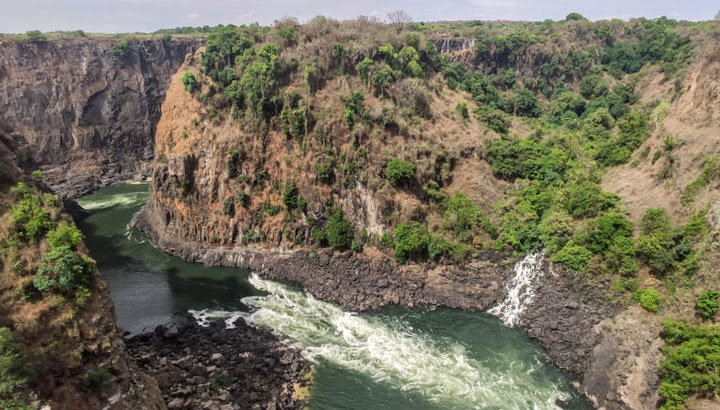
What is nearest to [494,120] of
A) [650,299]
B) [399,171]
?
[399,171]

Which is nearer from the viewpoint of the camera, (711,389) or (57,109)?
(711,389)

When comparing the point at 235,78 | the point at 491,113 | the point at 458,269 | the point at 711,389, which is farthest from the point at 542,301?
the point at 235,78

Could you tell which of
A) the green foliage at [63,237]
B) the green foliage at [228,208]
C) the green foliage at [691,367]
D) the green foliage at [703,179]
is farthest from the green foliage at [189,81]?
the green foliage at [691,367]

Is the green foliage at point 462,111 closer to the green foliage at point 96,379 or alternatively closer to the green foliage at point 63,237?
the green foliage at point 63,237

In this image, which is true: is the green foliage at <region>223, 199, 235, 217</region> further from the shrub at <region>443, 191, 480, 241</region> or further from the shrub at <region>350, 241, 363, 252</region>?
the shrub at <region>443, 191, 480, 241</region>

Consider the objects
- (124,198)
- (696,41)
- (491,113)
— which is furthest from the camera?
(124,198)

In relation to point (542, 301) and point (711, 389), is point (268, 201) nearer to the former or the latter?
point (542, 301)
